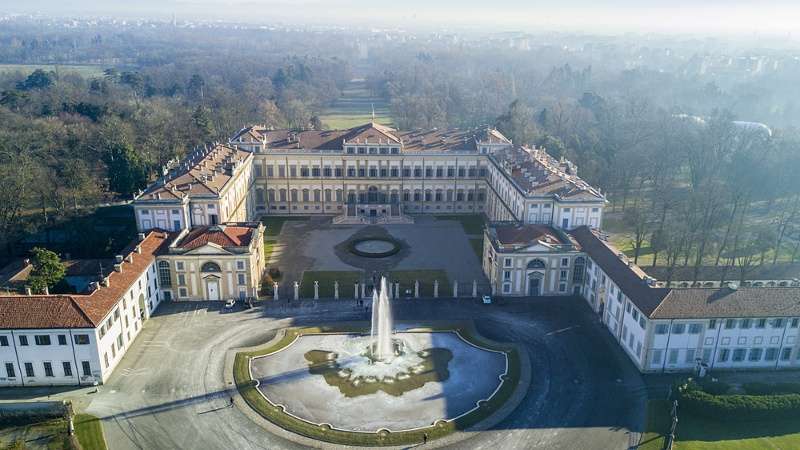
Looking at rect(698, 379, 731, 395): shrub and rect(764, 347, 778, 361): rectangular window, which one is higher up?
rect(764, 347, 778, 361): rectangular window

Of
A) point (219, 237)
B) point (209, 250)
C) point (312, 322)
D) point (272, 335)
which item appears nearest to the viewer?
point (272, 335)

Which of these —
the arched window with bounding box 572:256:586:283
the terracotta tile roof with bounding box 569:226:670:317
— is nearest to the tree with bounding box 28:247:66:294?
the arched window with bounding box 572:256:586:283

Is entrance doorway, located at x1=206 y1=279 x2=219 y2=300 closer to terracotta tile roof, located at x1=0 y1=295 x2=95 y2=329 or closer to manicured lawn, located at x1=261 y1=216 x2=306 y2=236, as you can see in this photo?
terracotta tile roof, located at x1=0 y1=295 x2=95 y2=329

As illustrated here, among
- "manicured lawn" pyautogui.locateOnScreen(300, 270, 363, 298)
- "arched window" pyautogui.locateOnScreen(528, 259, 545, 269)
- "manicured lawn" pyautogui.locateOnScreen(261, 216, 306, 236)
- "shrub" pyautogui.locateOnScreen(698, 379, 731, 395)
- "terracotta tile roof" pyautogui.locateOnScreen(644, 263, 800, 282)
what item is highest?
"arched window" pyautogui.locateOnScreen(528, 259, 545, 269)

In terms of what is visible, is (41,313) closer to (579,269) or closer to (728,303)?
(579,269)

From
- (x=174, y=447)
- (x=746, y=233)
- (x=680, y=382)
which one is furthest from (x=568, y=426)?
(x=746, y=233)

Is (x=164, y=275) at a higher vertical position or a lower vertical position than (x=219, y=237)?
lower

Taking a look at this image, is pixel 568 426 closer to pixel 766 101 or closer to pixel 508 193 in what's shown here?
pixel 508 193

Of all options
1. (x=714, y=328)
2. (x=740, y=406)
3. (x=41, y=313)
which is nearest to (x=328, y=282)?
(x=41, y=313)
